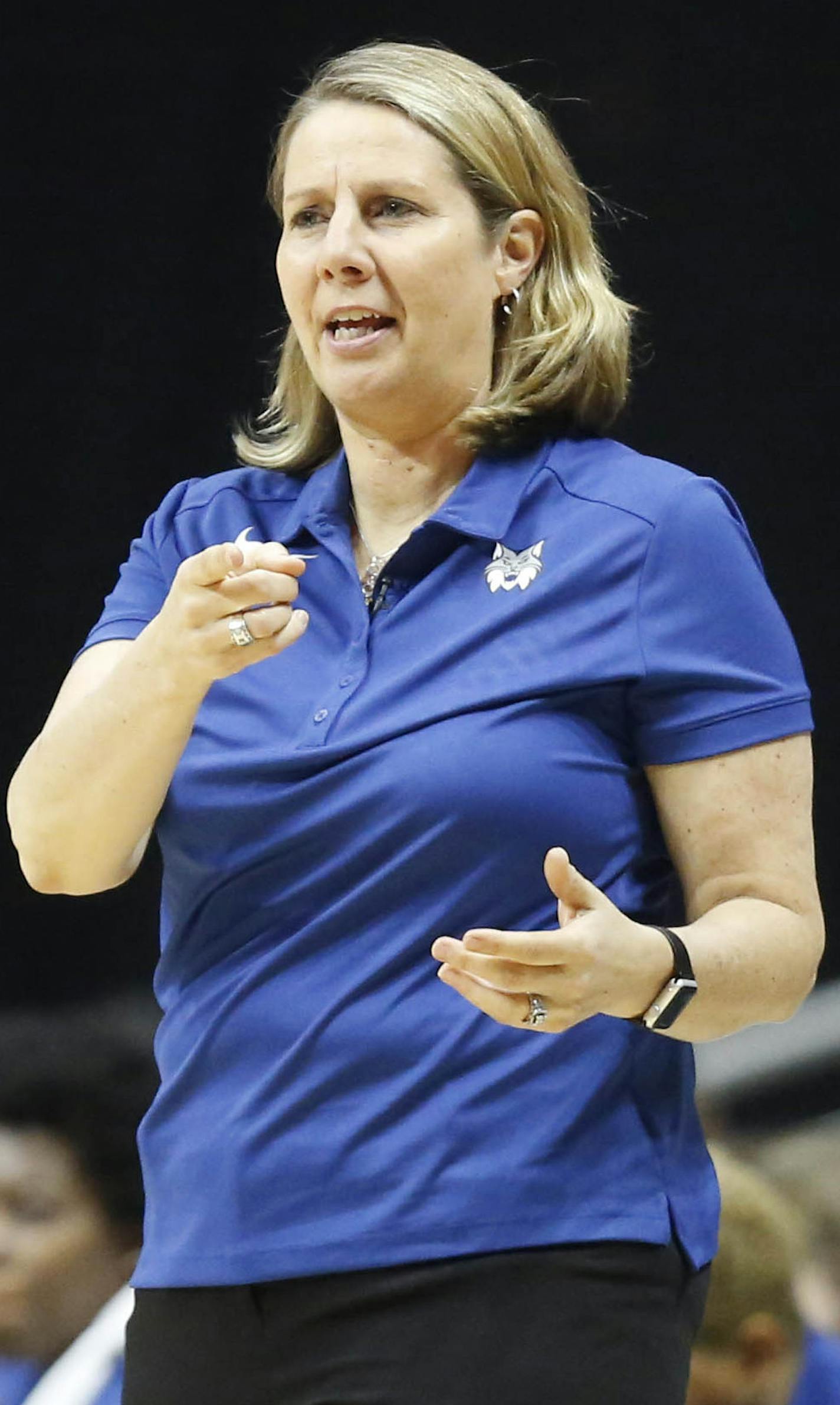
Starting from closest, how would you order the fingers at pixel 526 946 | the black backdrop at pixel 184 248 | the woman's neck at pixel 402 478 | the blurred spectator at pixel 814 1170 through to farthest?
the fingers at pixel 526 946 → the woman's neck at pixel 402 478 → the blurred spectator at pixel 814 1170 → the black backdrop at pixel 184 248

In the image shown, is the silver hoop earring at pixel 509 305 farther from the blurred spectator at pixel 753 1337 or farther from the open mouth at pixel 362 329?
the blurred spectator at pixel 753 1337

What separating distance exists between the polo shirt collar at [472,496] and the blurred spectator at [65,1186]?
120cm

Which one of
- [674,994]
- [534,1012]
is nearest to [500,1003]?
[534,1012]

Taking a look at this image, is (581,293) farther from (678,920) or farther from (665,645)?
(678,920)

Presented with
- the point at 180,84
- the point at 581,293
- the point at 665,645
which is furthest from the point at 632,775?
the point at 180,84

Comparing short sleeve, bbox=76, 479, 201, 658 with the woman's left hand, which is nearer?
the woman's left hand

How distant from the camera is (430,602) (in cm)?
140

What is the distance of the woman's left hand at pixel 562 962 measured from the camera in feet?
3.56

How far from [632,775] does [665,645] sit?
91 millimetres

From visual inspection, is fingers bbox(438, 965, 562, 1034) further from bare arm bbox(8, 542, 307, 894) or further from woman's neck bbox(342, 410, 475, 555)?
woman's neck bbox(342, 410, 475, 555)

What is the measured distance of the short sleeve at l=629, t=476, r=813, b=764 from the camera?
Answer: 1.31 metres

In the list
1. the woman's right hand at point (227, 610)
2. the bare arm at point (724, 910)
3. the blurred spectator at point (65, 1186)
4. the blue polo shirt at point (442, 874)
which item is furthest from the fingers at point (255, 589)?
the blurred spectator at point (65, 1186)

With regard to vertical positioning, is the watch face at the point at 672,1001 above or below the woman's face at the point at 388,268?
below

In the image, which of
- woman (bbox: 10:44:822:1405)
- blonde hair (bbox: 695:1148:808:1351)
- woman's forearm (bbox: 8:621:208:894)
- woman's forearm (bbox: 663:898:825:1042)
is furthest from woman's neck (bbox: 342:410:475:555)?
blonde hair (bbox: 695:1148:808:1351)
